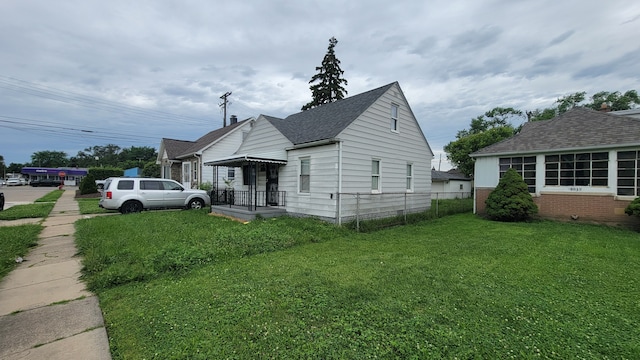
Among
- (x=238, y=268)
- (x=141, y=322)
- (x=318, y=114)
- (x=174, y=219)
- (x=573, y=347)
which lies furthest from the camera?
(x=318, y=114)

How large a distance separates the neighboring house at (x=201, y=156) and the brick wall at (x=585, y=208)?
1586 centimetres

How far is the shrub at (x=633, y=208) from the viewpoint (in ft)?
29.5

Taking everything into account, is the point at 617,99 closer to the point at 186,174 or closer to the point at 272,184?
the point at 272,184

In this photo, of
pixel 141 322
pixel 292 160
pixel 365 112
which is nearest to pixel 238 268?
pixel 141 322

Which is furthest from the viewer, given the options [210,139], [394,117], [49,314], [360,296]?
[210,139]

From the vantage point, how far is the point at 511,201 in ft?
36.7

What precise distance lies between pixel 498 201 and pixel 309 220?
320 inches

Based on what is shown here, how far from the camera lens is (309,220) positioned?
9.56m

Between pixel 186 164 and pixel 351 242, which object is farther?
pixel 186 164

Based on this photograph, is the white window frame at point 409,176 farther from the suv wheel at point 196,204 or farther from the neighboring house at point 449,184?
the neighboring house at point 449,184

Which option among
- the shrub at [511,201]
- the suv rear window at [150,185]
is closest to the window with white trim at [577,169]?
the shrub at [511,201]

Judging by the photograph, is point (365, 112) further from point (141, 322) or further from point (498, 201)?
point (141, 322)

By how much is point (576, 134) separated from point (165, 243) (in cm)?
1550

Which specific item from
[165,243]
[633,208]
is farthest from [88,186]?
[633,208]
